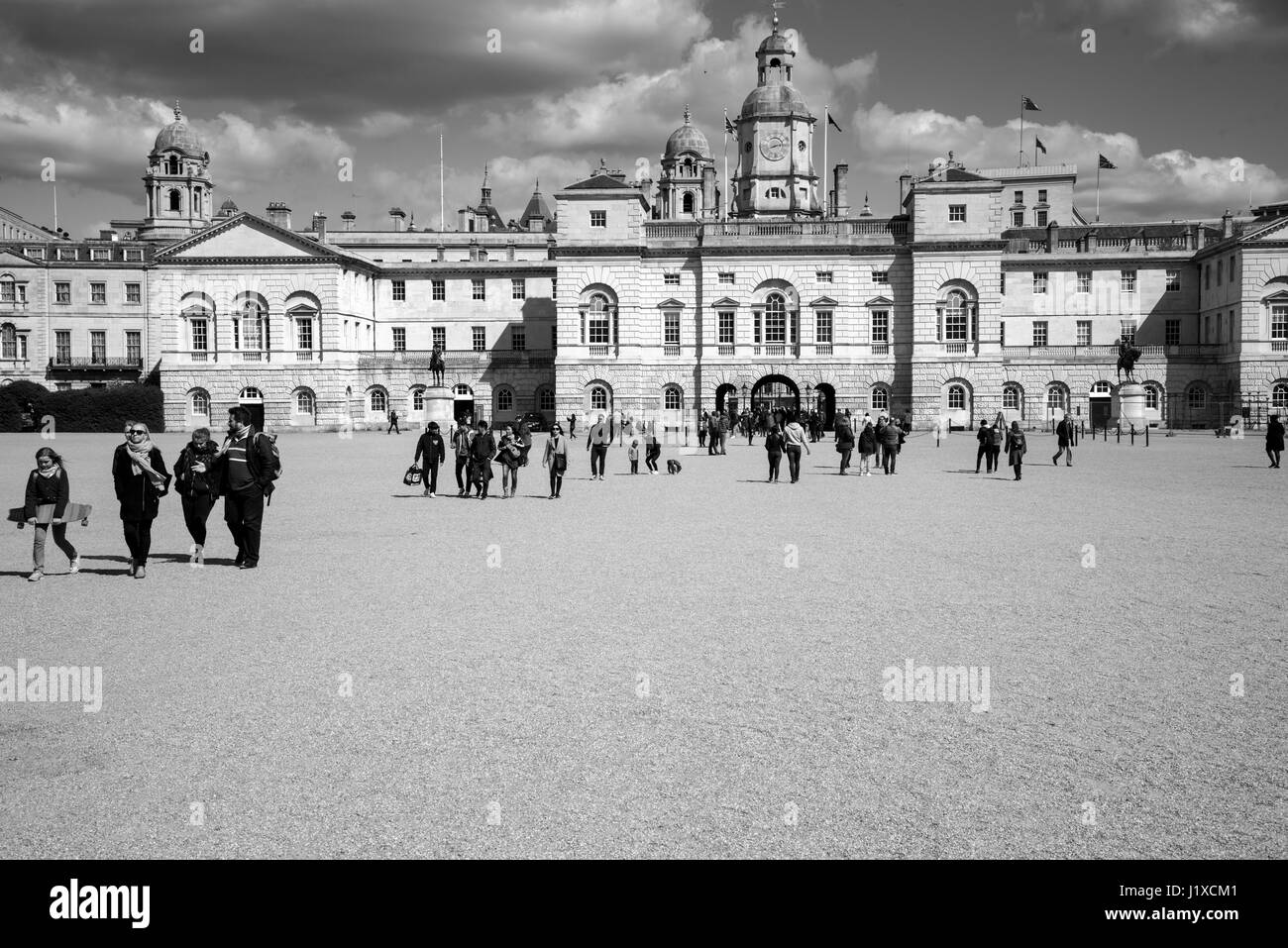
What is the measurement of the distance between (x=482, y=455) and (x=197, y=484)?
10.1m

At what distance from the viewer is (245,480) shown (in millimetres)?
14617

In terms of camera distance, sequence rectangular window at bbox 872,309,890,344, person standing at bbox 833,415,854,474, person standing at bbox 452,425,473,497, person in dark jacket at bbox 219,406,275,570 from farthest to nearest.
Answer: rectangular window at bbox 872,309,890,344 → person standing at bbox 833,415,854,474 → person standing at bbox 452,425,473,497 → person in dark jacket at bbox 219,406,275,570

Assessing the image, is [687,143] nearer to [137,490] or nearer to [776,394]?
[776,394]

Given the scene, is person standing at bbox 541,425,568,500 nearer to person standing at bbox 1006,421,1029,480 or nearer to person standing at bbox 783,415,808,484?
person standing at bbox 783,415,808,484

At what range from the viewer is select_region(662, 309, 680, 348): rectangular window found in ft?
219

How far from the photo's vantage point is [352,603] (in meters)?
11.9

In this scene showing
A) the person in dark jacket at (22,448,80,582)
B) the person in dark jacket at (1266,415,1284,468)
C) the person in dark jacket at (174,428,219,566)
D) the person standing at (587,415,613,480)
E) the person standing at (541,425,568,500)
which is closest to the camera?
the person in dark jacket at (22,448,80,582)

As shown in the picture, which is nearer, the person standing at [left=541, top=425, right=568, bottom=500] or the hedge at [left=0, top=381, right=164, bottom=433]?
the person standing at [left=541, top=425, right=568, bottom=500]

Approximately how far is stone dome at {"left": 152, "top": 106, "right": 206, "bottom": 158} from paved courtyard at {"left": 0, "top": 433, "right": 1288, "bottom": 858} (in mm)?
81948

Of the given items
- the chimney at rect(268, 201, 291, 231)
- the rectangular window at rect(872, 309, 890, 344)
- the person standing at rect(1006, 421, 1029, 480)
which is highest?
the chimney at rect(268, 201, 291, 231)

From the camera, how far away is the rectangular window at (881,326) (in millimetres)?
66188

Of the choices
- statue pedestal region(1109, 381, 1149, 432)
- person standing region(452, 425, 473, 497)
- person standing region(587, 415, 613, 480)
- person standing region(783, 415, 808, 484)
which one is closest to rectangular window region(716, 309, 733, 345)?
statue pedestal region(1109, 381, 1149, 432)

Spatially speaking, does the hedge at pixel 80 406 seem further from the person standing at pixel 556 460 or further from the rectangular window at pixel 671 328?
the person standing at pixel 556 460
